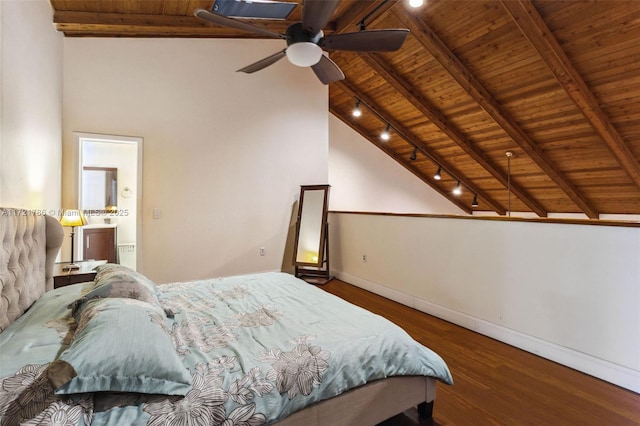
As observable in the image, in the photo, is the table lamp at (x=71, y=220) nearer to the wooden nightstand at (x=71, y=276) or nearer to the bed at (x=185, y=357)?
the wooden nightstand at (x=71, y=276)

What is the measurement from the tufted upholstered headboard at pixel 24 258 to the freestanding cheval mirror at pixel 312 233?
9.88 ft

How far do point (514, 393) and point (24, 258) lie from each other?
3.11m

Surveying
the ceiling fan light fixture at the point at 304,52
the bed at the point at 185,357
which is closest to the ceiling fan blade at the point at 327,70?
the ceiling fan light fixture at the point at 304,52

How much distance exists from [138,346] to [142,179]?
3332 mm

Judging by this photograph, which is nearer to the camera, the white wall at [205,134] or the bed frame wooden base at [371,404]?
the bed frame wooden base at [371,404]

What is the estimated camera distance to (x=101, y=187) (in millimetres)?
5246

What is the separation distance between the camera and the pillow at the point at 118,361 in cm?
110

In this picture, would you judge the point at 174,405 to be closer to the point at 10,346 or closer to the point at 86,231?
the point at 10,346

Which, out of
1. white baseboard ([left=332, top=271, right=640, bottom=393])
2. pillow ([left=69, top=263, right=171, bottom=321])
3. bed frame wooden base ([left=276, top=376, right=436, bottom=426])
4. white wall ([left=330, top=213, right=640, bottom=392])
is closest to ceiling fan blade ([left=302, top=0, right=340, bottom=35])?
pillow ([left=69, top=263, right=171, bottom=321])

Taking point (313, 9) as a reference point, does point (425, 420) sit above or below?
below

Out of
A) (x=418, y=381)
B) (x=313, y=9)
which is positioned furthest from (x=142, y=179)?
(x=418, y=381)

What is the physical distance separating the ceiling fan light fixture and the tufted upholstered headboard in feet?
6.29

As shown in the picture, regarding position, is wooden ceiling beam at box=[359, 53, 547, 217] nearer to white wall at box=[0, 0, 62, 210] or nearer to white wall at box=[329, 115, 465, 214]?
white wall at box=[329, 115, 465, 214]

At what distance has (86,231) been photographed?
15.8ft
